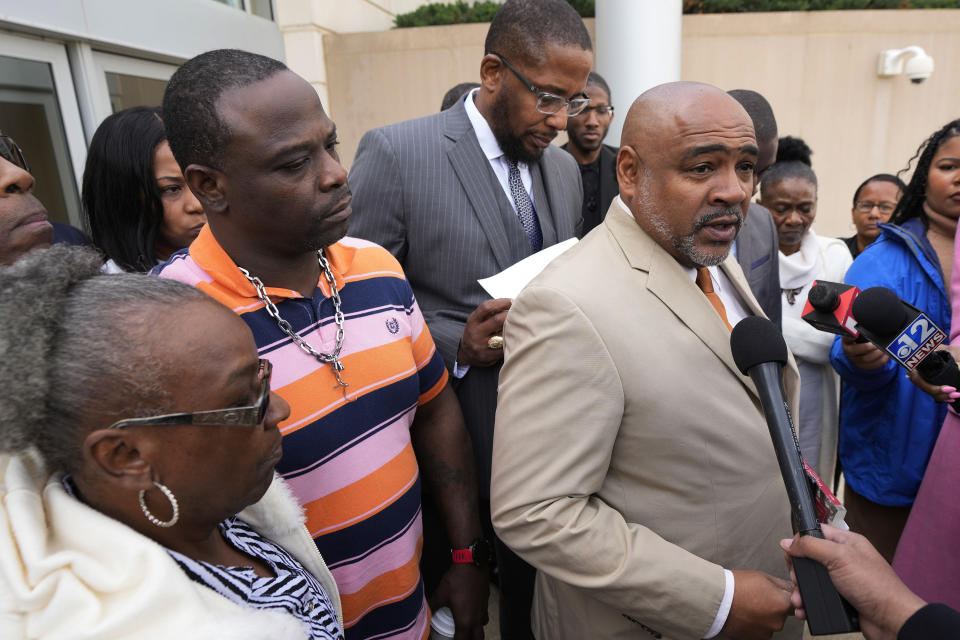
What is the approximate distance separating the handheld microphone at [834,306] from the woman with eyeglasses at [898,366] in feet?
2.03

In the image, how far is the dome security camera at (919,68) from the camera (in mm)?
8164

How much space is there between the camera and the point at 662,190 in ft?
5.32

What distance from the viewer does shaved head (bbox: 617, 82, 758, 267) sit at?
5.19ft

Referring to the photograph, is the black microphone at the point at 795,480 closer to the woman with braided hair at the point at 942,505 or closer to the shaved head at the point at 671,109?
the shaved head at the point at 671,109

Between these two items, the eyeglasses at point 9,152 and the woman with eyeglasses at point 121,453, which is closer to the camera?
the woman with eyeglasses at point 121,453

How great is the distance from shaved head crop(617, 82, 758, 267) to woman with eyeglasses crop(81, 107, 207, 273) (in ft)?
5.63

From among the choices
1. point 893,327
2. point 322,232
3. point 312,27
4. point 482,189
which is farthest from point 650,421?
point 312,27

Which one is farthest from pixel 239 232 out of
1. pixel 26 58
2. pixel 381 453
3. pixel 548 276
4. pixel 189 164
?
pixel 26 58

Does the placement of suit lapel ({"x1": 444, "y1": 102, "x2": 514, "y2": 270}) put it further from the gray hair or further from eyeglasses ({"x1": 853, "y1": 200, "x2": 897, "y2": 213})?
eyeglasses ({"x1": 853, "y1": 200, "x2": 897, "y2": 213})

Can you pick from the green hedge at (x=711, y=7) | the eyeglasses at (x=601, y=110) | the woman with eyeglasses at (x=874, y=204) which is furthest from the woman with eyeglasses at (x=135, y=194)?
the green hedge at (x=711, y=7)

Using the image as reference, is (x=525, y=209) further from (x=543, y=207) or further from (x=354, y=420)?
(x=354, y=420)

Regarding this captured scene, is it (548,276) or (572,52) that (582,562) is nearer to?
(548,276)

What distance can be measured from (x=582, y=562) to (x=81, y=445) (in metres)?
1.05

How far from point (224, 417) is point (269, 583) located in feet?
1.22
